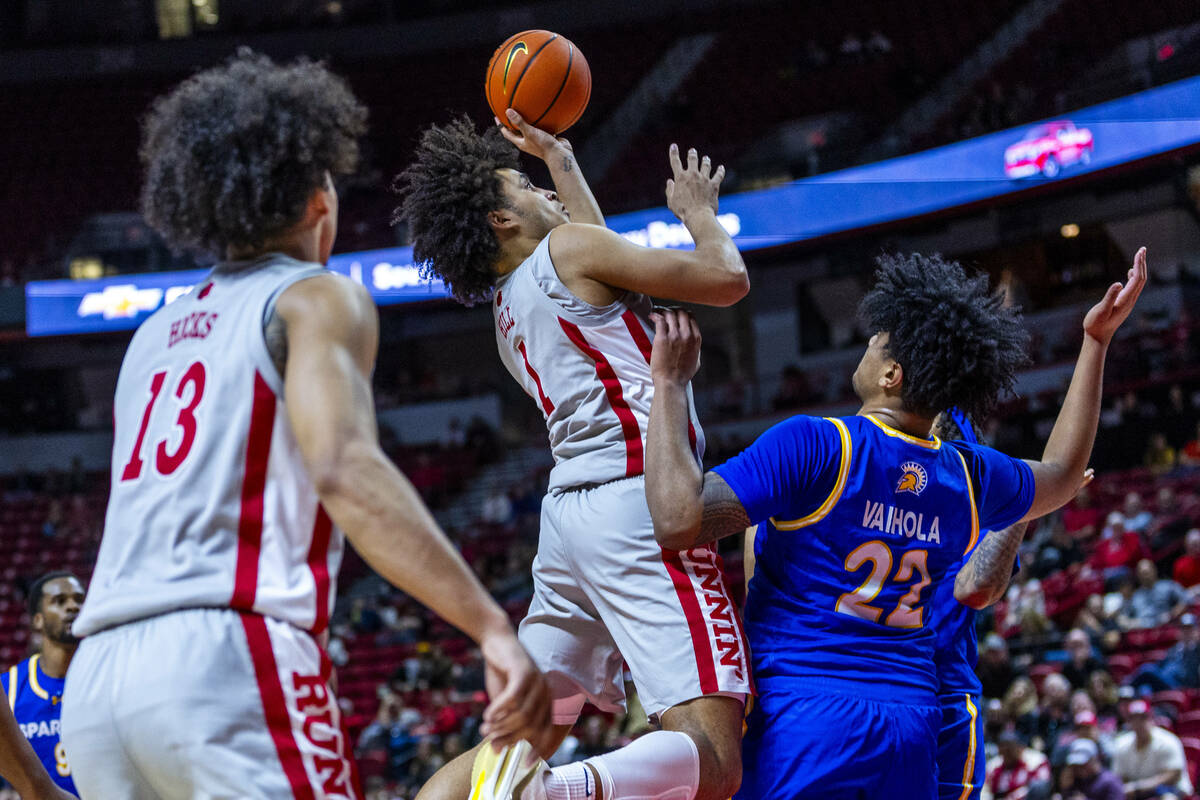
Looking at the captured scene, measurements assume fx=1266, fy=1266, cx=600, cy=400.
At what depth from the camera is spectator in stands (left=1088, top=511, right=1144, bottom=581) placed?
35.8ft

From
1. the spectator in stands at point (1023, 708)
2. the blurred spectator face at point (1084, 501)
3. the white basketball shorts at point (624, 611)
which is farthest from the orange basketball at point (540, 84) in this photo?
the blurred spectator face at point (1084, 501)

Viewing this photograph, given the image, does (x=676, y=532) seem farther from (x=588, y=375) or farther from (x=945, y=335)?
(x=945, y=335)

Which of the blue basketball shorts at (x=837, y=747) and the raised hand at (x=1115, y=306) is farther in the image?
the raised hand at (x=1115, y=306)

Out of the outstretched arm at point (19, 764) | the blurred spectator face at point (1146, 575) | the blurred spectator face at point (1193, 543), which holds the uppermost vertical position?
the outstretched arm at point (19, 764)

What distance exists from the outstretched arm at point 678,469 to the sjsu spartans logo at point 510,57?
1237mm

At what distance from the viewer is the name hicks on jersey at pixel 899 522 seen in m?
3.06

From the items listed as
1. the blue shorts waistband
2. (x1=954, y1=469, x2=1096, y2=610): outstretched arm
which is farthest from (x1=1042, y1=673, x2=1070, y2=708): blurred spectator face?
the blue shorts waistband

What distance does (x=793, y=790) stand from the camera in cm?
300

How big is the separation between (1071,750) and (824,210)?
35.6ft

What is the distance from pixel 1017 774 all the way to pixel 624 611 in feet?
18.7

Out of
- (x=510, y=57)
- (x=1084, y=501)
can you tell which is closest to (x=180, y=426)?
(x=510, y=57)

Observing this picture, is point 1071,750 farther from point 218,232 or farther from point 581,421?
point 218,232

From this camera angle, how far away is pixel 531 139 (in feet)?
12.3

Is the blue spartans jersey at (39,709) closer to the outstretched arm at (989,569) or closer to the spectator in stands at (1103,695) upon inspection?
the outstretched arm at (989,569)
